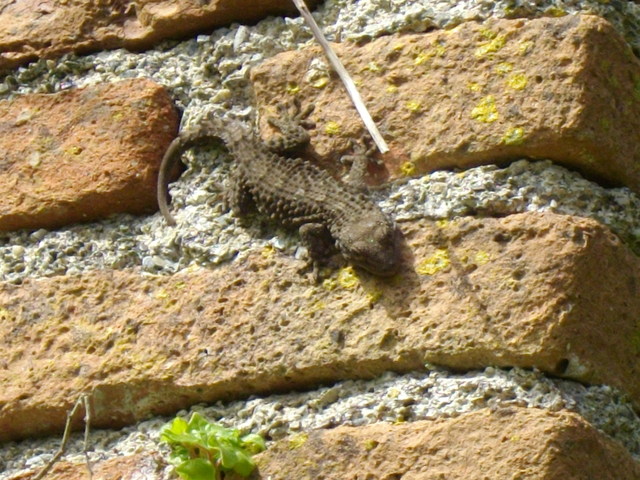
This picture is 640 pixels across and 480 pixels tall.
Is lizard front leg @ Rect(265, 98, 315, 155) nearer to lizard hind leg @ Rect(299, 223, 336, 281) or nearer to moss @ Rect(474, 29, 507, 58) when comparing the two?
lizard hind leg @ Rect(299, 223, 336, 281)

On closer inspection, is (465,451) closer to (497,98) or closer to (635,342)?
(635,342)

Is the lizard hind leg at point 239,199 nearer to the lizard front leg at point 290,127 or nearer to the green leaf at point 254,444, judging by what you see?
the lizard front leg at point 290,127

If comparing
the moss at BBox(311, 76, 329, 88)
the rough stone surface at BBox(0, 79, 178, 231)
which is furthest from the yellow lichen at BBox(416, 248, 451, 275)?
the rough stone surface at BBox(0, 79, 178, 231)

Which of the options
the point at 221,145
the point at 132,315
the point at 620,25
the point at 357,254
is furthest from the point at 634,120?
the point at 132,315

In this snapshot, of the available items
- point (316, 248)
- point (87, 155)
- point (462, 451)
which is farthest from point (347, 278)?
point (87, 155)

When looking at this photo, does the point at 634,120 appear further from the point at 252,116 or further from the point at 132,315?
the point at 132,315

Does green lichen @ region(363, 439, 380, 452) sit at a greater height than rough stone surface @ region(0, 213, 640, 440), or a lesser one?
lesser
